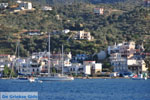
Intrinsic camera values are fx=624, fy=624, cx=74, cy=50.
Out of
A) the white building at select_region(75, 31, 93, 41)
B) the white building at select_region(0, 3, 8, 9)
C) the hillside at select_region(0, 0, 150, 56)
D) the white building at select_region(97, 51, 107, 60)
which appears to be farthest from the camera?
the white building at select_region(0, 3, 8, 9)

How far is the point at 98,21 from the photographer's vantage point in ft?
475

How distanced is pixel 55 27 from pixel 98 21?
12789mm

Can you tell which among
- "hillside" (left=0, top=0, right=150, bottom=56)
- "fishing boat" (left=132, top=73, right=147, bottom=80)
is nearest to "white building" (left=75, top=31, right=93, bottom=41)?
"hillside" (left=0, top=0, right=150, bottom=56)

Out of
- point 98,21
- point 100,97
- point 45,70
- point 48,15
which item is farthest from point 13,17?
point 100,97

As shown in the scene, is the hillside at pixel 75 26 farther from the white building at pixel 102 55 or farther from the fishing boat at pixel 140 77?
the fishing boat at pixel 140 77

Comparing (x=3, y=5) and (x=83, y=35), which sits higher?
(x=3, y=5)

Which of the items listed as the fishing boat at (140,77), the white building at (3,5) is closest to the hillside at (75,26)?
the white building at (3,5)

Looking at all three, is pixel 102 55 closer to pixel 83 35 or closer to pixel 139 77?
pixel 83 35

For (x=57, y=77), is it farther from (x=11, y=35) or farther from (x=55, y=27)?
(x=55, y=27)

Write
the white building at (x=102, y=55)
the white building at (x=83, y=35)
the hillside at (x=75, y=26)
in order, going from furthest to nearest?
the white building at (x=83, y=35) < the hillside at (x=75, y=26) < the white building at (x=102, y=55)

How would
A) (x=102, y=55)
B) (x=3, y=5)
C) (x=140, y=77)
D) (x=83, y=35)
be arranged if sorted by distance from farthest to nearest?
(x=3, y=5) → (x=83, y=35) → (x=102, y=55) → (x=140, y=77)

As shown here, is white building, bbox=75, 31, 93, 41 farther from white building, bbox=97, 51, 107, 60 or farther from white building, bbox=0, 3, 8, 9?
white building, bbox=0, 3, 8, 9

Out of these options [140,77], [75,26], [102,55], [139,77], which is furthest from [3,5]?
[140,77]

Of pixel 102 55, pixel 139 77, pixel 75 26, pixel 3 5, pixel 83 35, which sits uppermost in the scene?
pixel 3 5
